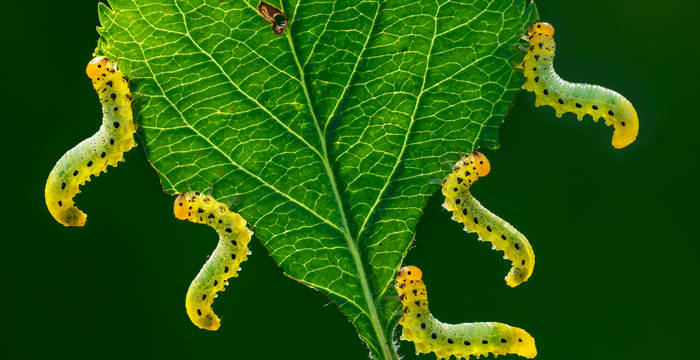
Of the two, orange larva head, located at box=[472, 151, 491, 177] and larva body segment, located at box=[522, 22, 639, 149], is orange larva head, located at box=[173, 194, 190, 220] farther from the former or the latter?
larva body segment, located at box=[522, 22, 639, 149]

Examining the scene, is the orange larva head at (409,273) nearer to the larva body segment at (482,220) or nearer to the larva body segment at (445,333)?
the larva body segment at (445,333)

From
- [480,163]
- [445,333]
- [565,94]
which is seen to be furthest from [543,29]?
[445,333]

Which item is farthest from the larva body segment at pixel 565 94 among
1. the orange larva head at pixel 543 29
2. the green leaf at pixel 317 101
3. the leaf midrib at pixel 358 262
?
the leaf midrib at pixel 358 262

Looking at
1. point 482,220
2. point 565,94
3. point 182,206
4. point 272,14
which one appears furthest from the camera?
point 482,220

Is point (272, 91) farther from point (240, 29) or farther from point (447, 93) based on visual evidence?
point (447, 93)

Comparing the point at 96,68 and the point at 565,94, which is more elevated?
the point at 565,94

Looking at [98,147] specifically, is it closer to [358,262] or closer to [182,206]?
[182,206]
